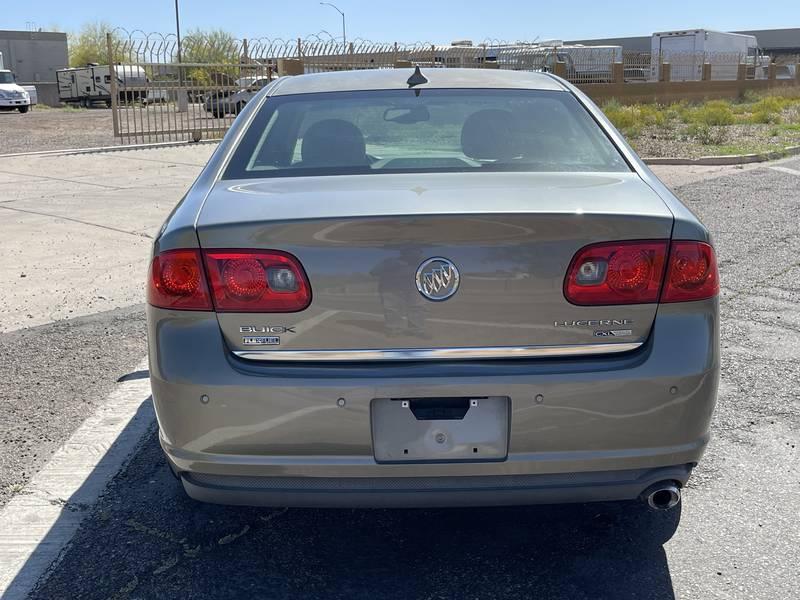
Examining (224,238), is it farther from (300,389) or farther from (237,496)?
(237,496)

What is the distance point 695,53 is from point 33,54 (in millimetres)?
52364

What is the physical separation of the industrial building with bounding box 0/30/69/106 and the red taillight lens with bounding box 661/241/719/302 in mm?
74169

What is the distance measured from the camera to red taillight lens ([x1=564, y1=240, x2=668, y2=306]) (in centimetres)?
262

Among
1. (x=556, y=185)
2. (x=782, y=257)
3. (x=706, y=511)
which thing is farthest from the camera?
(x=782, y=257)

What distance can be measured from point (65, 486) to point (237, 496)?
121cm

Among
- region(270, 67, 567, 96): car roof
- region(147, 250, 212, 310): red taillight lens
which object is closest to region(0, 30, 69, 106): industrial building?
region(270, 67, 567, 96): car roof

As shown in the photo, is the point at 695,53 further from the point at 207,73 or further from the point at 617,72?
the point at 207,73

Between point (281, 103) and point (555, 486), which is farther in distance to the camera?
point (281, 103)

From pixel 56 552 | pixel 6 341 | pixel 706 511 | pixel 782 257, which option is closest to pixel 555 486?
pixel 706 511

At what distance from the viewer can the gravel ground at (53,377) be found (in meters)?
3.95

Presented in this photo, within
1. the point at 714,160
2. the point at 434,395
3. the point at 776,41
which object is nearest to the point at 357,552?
the point at 434,395

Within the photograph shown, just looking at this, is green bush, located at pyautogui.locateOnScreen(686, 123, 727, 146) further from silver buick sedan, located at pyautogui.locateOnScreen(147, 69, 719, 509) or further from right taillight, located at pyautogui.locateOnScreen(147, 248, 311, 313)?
right taillight, located at pyautogui.locateOnScreen(147, 248, 311, 313)

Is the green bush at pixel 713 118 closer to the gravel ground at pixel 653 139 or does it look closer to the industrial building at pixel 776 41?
the gravel ground at pixel 653 139

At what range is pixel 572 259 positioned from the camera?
2607mm
